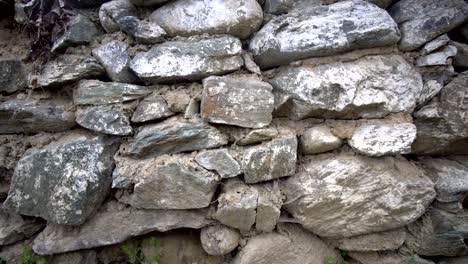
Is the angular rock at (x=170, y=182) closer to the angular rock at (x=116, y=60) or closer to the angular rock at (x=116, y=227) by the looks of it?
the angular rock at (x=116, y=227)

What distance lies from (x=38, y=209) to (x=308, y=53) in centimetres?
219

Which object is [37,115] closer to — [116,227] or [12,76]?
[12,76]

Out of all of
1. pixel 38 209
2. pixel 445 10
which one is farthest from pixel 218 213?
pixel 445 10

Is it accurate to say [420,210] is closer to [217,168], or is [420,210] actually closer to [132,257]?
[217,168]

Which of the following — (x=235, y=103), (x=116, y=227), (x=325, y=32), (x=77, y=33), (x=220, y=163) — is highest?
(x=325, y=32)

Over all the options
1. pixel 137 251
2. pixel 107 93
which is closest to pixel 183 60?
pixel 107 93

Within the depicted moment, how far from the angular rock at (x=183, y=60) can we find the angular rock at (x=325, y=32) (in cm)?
29

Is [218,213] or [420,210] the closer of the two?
[218,213]

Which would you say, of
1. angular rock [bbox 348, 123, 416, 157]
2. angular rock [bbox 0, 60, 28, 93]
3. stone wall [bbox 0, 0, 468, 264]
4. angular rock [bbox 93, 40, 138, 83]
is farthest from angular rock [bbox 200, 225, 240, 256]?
angular rock [bbox 0, 60, 28, 93]

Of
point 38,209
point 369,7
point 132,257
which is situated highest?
point 369,7

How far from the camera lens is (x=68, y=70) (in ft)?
7.71

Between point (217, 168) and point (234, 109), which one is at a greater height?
point (234, 109)

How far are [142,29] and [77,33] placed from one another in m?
0.48

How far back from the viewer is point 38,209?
2326mm
